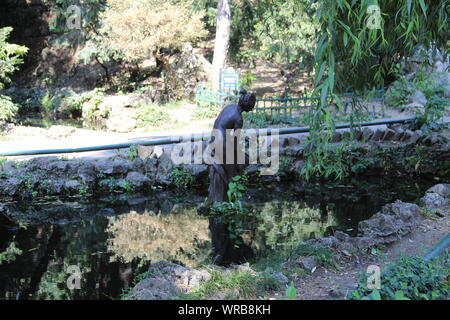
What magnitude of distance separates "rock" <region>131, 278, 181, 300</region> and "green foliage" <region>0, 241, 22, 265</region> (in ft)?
9.17

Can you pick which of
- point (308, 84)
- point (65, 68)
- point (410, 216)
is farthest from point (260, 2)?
point (410, 216)

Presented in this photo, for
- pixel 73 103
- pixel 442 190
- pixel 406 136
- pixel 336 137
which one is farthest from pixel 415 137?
pixel 73 103

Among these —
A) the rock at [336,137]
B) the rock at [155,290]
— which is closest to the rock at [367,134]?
the rock at [336,137]

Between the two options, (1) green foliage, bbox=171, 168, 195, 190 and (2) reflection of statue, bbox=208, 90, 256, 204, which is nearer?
(2) reflection of statue, bbox=208, 90, 256, 204

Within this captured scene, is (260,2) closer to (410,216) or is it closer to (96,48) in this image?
(96,48)

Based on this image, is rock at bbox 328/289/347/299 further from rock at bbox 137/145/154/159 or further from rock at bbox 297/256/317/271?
rock at bbox 137/145/154/159

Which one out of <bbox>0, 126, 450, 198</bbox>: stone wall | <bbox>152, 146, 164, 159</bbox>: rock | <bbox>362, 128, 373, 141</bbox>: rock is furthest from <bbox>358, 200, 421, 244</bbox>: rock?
<bbox>362, 128, 373, 141</bbox>: rock

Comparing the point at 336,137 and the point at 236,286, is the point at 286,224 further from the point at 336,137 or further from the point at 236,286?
the point at 336,137

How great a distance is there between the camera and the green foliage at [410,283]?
3.66m

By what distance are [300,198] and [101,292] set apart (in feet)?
16.2

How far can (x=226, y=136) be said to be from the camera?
7.42m

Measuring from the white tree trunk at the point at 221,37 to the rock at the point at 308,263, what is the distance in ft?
39.8

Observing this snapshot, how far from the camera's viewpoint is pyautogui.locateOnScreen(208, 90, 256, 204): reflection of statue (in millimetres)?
7402
